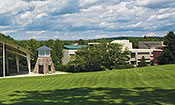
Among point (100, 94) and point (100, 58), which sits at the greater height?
point (100, 58)

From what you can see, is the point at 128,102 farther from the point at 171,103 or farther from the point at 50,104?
the point at 50,104

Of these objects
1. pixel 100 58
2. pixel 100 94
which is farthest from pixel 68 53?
pixel 100 94

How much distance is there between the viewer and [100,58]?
199 ft

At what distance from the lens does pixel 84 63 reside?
59.5 metres

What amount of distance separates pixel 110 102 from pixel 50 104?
9.35ft

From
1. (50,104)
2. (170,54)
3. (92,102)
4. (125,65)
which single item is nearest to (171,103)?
(92,102)

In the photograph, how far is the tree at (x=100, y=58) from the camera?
5950 cm

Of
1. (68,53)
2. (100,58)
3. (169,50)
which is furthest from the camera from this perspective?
(68,53)

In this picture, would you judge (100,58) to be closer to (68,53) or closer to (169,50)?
(68,53)

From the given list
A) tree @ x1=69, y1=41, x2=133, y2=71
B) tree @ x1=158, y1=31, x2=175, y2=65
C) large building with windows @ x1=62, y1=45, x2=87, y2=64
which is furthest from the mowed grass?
large building with windows @ x1=62, y1=45, x2=87, y2=64

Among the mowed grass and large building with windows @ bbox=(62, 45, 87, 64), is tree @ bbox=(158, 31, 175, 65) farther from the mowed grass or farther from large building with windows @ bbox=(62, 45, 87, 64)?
the mowed grass

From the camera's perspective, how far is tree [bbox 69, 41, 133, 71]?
59.5 m

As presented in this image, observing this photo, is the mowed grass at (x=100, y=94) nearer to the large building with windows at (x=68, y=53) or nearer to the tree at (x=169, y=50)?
the tree at (x=169, y=50)

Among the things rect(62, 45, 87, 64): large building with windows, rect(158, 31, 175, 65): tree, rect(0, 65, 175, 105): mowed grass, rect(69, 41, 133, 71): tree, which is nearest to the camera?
rect(0, 65, 175, 105): mowed grass
